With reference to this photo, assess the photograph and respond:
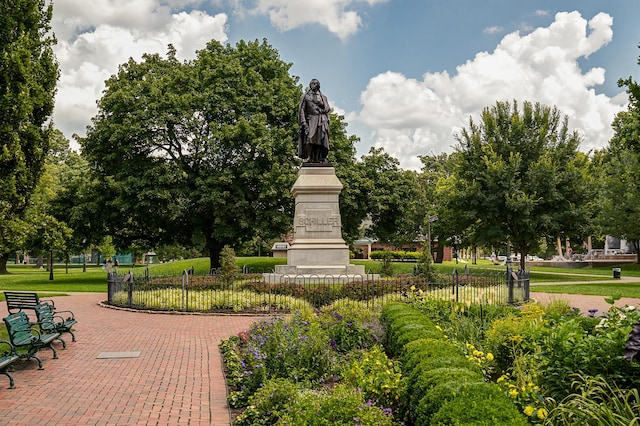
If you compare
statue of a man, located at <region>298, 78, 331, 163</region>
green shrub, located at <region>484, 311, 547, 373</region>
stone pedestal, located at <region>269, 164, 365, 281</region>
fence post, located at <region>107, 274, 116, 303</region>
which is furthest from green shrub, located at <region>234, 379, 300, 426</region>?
statue of a man, located at <region>298, 78, 331, 163</region>

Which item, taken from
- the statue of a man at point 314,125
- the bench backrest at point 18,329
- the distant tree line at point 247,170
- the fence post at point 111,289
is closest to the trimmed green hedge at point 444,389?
the bench backrest at point 18,329

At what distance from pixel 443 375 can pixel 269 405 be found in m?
2.19

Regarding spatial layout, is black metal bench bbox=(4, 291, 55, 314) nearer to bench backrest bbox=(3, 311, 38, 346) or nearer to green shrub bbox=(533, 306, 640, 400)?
bench backrest bbox=(3, 311, 38, 346)

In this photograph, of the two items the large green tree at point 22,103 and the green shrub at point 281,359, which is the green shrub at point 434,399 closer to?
the green shrub at point 281,359

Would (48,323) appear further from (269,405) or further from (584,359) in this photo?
(584,359)

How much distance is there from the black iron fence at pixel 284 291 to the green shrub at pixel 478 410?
37.5 feet

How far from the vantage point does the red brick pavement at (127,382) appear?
712cm

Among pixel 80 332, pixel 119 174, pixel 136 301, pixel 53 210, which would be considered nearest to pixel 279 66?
pixel 119 174

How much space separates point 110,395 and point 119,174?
82.0ft

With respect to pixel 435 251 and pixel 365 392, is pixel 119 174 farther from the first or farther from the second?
pixel 435 251

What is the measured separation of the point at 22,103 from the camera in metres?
12.5

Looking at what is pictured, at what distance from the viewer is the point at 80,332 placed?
45.8ft

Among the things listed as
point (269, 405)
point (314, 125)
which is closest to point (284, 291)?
point (314, 125)

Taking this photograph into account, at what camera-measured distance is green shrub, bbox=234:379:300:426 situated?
6.44 metres
